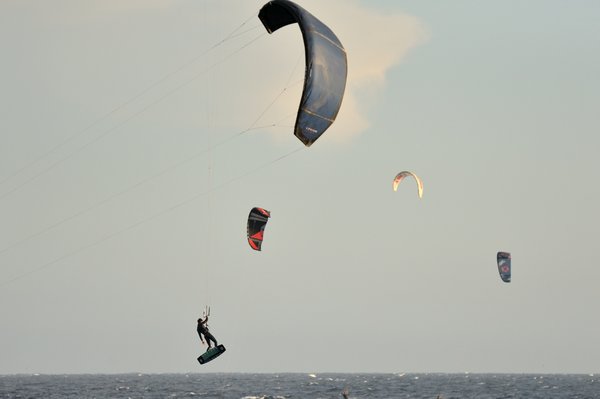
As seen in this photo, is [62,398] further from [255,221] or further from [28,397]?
[255,221]

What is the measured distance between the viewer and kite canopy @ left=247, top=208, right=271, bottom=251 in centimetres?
4041

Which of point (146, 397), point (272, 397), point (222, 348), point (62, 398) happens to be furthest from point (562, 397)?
point (222, 348)

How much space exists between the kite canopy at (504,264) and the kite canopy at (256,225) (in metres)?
23.5

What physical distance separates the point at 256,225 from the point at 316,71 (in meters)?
15.2

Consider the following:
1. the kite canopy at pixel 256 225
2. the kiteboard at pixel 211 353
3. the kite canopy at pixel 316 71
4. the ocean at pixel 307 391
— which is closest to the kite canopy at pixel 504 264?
the ocean at pixel 307 391

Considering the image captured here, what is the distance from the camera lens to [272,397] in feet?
250

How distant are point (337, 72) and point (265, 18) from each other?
271cm

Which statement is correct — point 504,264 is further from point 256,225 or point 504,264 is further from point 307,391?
point 307,391

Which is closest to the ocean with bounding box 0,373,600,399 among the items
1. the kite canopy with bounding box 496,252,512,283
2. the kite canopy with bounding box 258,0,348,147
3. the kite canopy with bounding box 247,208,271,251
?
the kite canopy with bounding box 496,252,512,283

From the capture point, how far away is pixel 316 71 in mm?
26109

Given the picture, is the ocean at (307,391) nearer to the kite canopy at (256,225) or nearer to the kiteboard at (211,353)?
the kite canopy at (256,225)

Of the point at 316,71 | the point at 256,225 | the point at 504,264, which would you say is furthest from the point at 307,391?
the point at 316,71

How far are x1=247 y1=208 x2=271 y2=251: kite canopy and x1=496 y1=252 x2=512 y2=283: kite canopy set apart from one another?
2345cm

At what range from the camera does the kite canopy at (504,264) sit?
60.7 m
